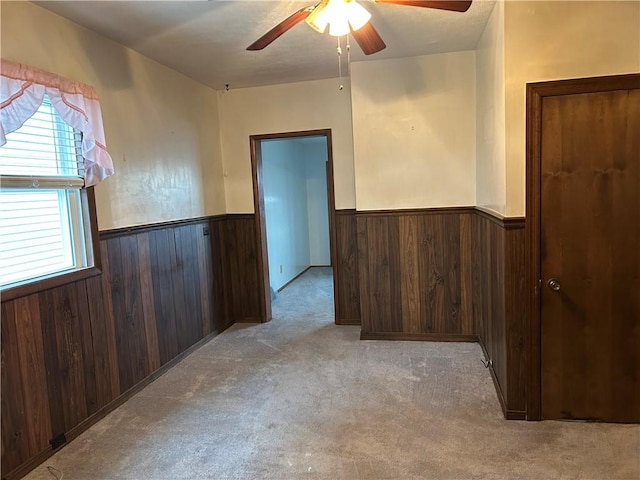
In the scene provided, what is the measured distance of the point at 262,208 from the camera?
14.8ft

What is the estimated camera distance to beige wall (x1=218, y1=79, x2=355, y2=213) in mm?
4207

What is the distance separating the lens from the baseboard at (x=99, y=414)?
218 cm

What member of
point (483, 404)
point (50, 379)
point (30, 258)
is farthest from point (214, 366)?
point (483, 404)

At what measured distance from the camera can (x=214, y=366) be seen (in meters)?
3.46

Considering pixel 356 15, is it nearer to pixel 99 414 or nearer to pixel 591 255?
pixel 591 255

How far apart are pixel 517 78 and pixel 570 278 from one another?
3.68 feet

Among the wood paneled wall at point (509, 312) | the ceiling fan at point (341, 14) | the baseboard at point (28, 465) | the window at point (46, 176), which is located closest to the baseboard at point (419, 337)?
the wood paneled wall at point (509, 312)

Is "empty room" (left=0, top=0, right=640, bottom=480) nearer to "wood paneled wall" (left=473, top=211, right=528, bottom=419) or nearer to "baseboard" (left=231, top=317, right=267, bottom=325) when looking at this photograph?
"wood paneled wall" (left=473, top=211, right=528, bottom=419)

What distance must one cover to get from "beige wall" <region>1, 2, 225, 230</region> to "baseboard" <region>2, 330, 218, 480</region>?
114 centimetres

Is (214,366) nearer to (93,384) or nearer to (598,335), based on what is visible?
(93,384)

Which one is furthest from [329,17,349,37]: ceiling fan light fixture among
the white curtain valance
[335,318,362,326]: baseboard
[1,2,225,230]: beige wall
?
[335,318,362,326]: baseboard

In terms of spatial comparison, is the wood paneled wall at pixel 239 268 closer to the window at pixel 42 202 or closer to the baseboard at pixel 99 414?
the baseboard at pixel 99 414

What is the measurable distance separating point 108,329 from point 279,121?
2.53m

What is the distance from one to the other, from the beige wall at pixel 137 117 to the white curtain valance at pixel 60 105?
136 mm
